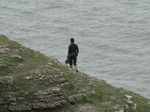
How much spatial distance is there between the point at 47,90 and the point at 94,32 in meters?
33.0

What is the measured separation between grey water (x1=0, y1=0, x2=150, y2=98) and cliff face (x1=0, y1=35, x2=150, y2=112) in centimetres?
1372

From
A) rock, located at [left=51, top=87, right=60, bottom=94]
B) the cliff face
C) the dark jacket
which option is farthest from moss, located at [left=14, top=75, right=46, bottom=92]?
the dark jacket

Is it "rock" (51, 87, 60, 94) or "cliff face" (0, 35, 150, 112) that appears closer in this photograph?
"cliff face" (0, 35, 150, 112)

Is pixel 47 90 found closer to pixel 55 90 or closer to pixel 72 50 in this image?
pixel 55 90

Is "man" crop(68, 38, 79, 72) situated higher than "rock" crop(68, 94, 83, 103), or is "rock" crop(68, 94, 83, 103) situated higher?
"man" crop(68, 38, 79, 72)

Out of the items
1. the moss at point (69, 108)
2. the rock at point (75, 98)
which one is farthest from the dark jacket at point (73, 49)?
the moss at point (69, 108)

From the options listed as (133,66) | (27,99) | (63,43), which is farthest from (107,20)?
(27,99)

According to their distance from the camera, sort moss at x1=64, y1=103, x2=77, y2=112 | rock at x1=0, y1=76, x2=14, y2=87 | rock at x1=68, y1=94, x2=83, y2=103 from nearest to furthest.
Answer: rock at x1=0, y1=76, x2=14, y2=87, moss at x1=64, y1=103, x2=77, y2=112, rock at x1=68, y1=94, x2=83, y2=103

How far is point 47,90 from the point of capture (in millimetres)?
17641

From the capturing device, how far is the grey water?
38.4 m

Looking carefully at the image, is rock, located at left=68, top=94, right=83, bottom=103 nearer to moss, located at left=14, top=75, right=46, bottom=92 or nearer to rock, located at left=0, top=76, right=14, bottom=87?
moss, located at left=14, top=75, right=46, bottom=92

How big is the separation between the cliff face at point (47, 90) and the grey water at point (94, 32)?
540 inches

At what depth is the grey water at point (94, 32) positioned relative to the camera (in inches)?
1513

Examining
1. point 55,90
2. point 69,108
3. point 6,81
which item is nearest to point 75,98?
point 69,108
